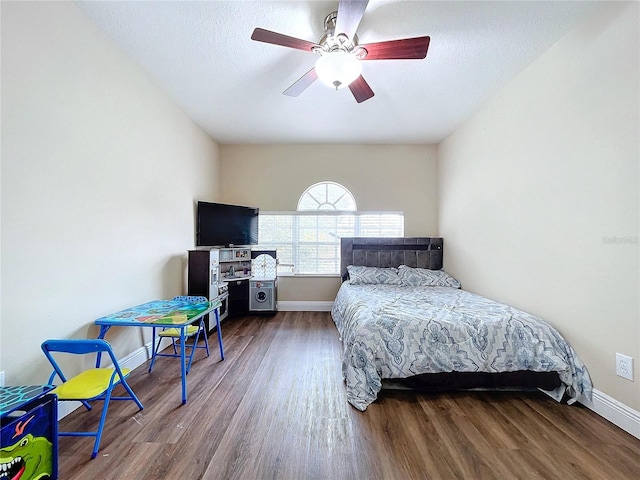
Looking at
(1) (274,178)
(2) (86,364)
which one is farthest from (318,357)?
(1) (274,178)

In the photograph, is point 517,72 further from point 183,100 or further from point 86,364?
point 86,364

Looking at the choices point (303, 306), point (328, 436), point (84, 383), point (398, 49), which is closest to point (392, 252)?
Result: point (303, 306)

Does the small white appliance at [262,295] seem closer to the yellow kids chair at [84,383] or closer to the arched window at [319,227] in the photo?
the arched window at [319,227]

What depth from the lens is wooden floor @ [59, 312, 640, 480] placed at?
1.43 metres

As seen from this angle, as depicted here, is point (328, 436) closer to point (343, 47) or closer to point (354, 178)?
point (343, 47)

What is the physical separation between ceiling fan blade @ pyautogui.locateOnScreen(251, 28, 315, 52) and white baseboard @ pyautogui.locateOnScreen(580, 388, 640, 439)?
307 cm

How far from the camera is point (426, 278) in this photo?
385cm

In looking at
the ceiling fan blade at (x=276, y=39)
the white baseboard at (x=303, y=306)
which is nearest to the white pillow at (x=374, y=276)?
the white baseboard at (x=303, y=306)

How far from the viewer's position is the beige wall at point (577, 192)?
1732mm

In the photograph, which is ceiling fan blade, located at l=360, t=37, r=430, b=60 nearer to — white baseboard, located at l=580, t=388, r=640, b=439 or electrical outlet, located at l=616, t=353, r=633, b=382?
electrical outlet, located at l=616, t=353, r=633, b=382

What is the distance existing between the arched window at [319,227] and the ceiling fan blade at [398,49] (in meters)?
2.69

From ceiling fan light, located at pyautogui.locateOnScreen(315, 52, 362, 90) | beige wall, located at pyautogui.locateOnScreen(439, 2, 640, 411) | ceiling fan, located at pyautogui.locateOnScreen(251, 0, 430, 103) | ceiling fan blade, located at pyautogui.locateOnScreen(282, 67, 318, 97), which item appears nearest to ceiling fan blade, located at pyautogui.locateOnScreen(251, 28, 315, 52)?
ceiling fan, located at pyautogui.locateOnScreen(251, 0, 430, 103)

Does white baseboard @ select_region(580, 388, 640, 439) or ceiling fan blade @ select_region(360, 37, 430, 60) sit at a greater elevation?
ceiling fan blade @ select_region(360, 37, 430, 60)

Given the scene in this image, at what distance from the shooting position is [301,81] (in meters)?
2.34
